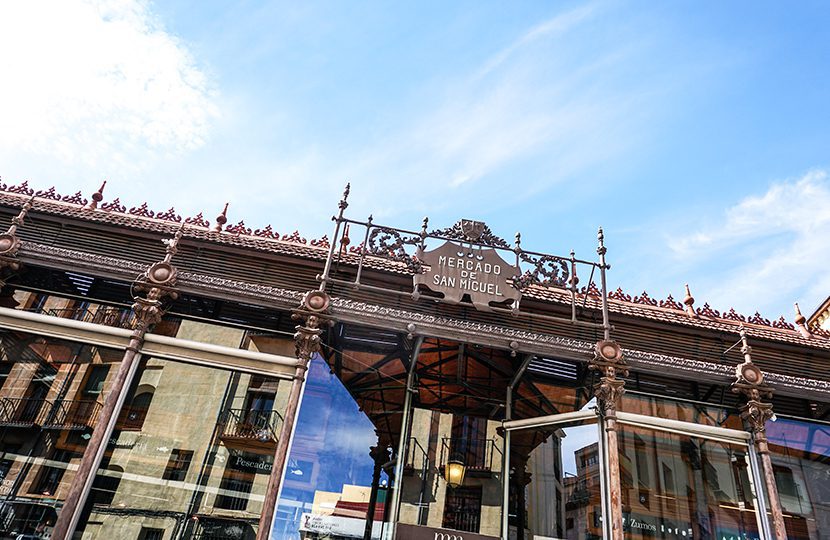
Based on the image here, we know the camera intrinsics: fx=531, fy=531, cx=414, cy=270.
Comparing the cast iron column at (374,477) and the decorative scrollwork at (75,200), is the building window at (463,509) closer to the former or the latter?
the cast iron column at (374,477)

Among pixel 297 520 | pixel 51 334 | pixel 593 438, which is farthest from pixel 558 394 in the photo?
pixel 51 334

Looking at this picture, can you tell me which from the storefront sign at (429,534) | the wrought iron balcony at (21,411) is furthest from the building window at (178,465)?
the storefront sign at (429,534)

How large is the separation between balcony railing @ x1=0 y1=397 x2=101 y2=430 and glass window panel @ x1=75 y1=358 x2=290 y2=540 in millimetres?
609

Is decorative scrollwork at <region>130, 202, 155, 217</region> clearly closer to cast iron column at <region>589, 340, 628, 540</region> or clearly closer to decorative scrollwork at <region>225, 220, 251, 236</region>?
decorative scrollwork at <region>225, 220, 251, 236</region>

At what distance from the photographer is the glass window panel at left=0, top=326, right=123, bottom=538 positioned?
7.72 m

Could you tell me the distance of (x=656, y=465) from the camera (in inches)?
353

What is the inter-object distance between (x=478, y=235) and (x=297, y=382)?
438cm

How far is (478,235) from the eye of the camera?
1034cm

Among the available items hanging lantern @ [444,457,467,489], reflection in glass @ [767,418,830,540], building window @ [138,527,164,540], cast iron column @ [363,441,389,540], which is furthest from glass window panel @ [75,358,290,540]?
reflection in glass @ [767,418,830,540]

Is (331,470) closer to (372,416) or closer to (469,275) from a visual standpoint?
(372,416)

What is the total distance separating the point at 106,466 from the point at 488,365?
21.7 feet

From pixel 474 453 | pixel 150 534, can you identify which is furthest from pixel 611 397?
pixel 150 534

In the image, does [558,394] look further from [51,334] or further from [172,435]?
[51,334]

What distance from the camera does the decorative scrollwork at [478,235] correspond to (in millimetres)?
10211
